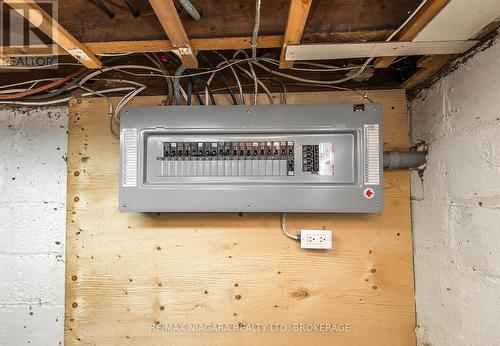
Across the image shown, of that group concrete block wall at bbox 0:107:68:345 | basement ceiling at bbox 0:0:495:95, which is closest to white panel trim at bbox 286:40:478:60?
basement ceiling at bbox 0:0:495:95

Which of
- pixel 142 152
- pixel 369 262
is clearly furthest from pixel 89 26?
pixel 369 262

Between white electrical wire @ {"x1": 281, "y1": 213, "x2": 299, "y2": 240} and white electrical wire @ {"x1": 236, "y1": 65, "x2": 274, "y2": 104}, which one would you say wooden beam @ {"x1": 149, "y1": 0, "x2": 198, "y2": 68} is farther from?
white electrical wire @ {"x1": 281, "y1": 213, "x2": 299, "y2": 240}

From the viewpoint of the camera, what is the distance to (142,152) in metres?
1.21

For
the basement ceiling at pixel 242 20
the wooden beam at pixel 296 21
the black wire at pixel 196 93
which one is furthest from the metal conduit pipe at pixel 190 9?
the black wire at pixel 196 93

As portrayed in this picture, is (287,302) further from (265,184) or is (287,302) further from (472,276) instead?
(472,276)

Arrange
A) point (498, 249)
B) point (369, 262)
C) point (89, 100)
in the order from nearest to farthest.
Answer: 1. point (498, 249)
2. point (369, 262)
3. point (89, 100)

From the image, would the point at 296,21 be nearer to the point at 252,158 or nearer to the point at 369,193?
the point at 252,158

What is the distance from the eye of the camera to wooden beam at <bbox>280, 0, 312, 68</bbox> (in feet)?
2.51

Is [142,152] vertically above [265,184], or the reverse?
[142,152]

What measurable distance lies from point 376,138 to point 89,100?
4.15ft

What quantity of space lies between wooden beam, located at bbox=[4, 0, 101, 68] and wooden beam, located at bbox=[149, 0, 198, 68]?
29 centimetres

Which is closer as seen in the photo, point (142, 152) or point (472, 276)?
point (472, 276)

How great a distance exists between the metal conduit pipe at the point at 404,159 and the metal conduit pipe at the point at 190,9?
0.88m

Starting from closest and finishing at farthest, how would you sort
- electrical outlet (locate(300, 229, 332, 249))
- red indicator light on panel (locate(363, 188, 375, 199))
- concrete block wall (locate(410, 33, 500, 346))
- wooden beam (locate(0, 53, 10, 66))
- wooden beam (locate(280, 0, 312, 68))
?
wooden beam (locate(280, 0, 312, 68)) < concrete block wall (locate(410, 33, 500, 346)) < wooden beam (locate(0, 53, 10, 66)) < red indicator light on panel (locate(363, 188, 375, 199)) < electrical outlet (locate(300, 229, 332, 249))
